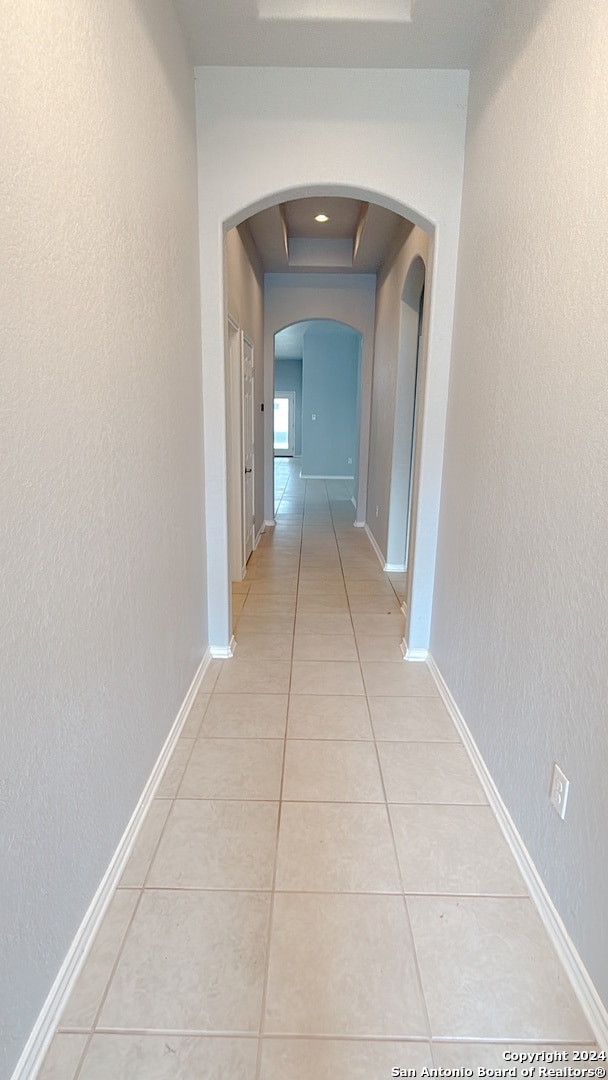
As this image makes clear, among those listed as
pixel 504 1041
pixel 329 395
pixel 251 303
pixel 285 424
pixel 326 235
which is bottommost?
pixel 504 1041

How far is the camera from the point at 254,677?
8.96ft

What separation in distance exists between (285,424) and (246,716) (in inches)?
570

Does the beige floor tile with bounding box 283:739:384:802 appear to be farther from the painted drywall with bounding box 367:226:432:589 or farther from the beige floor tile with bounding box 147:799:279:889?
the painted drywall with bounding box 367:226:432:589

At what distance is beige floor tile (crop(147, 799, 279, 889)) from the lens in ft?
5.09

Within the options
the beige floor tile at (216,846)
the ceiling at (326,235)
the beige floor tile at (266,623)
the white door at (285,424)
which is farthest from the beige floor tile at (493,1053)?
the white door at (285,424)

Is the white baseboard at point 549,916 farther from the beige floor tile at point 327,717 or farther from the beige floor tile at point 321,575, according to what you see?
the beige floor tile at point 321,575

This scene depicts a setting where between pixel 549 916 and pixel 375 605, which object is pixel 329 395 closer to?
pixel 375 605

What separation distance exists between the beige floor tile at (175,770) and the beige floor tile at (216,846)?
7cm

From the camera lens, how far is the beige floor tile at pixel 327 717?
2.27 meters

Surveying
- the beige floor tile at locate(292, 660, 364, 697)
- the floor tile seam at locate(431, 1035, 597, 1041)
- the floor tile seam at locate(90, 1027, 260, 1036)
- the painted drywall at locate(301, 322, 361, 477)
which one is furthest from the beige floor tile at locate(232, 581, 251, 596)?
the painted drywall at locate(301, 322, 361, 477)

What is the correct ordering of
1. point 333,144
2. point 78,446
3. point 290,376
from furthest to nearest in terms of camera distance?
point 290,376, point 333,144, point 78,446

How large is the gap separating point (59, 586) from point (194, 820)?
1026 mm

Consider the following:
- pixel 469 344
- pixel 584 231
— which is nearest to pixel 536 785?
pixel 584 231

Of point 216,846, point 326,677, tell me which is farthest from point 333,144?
point 216,846
